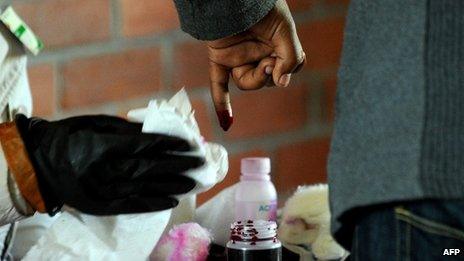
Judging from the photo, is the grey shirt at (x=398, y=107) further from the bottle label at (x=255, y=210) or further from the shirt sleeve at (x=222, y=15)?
the bottle label at (x=255, y=210)

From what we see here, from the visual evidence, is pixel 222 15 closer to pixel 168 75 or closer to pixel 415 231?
pixel 415 231

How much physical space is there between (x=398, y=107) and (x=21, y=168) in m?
0.53

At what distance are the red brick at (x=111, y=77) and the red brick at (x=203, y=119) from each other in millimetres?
96

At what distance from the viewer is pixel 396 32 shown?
77cm

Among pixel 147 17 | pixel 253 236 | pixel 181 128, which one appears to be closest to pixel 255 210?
pixel 253 236

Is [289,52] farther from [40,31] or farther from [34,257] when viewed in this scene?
[40,31]

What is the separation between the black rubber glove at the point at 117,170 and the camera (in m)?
1.04

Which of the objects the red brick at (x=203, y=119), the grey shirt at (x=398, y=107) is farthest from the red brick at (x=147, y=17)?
the grey shirt at (x=398, y=107)

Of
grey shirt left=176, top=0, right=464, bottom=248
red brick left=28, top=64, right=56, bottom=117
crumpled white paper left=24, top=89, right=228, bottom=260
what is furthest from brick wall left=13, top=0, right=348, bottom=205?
grey shirt left=176, top=0, right=464, bottom=248

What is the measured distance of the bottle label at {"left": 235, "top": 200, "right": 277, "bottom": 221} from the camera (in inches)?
57.8

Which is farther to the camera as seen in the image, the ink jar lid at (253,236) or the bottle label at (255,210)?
the bottle label at (255,210)

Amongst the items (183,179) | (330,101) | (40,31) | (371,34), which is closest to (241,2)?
(183,179)

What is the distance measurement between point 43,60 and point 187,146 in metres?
0.69

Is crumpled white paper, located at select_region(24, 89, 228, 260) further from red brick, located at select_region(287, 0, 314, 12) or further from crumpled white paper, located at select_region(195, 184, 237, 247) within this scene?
red brick, located at select_region(287, 0, 314, 12)
